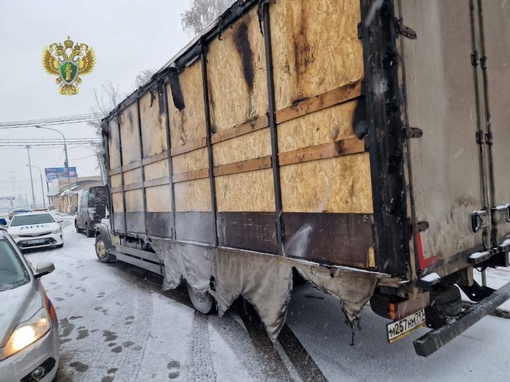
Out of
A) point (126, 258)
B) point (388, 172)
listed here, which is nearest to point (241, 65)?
point (388, 172)

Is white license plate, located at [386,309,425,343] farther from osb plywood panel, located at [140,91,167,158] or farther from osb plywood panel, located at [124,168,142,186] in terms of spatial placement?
osb plywood panel, located at [124,168,142,186]

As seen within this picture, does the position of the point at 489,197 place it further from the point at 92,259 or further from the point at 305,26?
the point at 92,259

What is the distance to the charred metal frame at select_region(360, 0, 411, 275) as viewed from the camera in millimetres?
2379

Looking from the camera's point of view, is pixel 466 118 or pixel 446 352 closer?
pixel 466 118

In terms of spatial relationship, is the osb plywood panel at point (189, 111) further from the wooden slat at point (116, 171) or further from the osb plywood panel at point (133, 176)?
the wooden slat at point (116, 171)

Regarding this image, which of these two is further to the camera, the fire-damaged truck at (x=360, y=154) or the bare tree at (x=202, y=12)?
the bare tree at (x=202, y=12)

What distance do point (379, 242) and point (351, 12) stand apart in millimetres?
1681

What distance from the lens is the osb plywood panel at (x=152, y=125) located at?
553cm

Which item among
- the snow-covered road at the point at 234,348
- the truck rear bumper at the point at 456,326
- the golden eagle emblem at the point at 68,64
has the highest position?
the golden eagle emblem at the point at 68,64

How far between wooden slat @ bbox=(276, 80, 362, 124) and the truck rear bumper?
6.21ft

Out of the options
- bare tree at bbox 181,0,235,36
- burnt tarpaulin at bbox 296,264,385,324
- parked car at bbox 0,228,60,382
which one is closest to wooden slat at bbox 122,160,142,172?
parked car at bbox 0,228,60,382

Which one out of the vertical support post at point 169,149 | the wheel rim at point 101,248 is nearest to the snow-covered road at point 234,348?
the vertical support post at point 169,149

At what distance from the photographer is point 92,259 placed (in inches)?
408

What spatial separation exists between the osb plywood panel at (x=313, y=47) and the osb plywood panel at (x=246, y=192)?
2.56 ft
